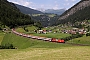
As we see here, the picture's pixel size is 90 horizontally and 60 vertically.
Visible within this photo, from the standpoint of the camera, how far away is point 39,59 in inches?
1766

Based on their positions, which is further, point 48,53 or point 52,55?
point 48,53

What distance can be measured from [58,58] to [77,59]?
14.6 ft

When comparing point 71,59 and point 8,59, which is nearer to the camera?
point 71,59

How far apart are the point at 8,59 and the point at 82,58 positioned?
1690 cm

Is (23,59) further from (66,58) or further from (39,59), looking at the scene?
(66,58)

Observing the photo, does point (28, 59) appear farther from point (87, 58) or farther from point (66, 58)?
point (87, 58)

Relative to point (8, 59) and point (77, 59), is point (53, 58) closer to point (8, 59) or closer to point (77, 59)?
point (77, 59)

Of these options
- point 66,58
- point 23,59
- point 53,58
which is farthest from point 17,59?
point 66,58

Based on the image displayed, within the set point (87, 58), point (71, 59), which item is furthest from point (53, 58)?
point (87, 58)

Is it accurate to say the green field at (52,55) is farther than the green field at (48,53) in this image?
No

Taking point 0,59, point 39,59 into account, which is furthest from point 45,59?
point 0,59

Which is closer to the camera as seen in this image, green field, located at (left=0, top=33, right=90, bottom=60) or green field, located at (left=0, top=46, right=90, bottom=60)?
green field, located at (left=0, top=46, right=90, bottom=60)

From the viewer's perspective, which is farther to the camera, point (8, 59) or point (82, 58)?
point (8, 59)

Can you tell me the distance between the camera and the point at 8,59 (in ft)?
155
